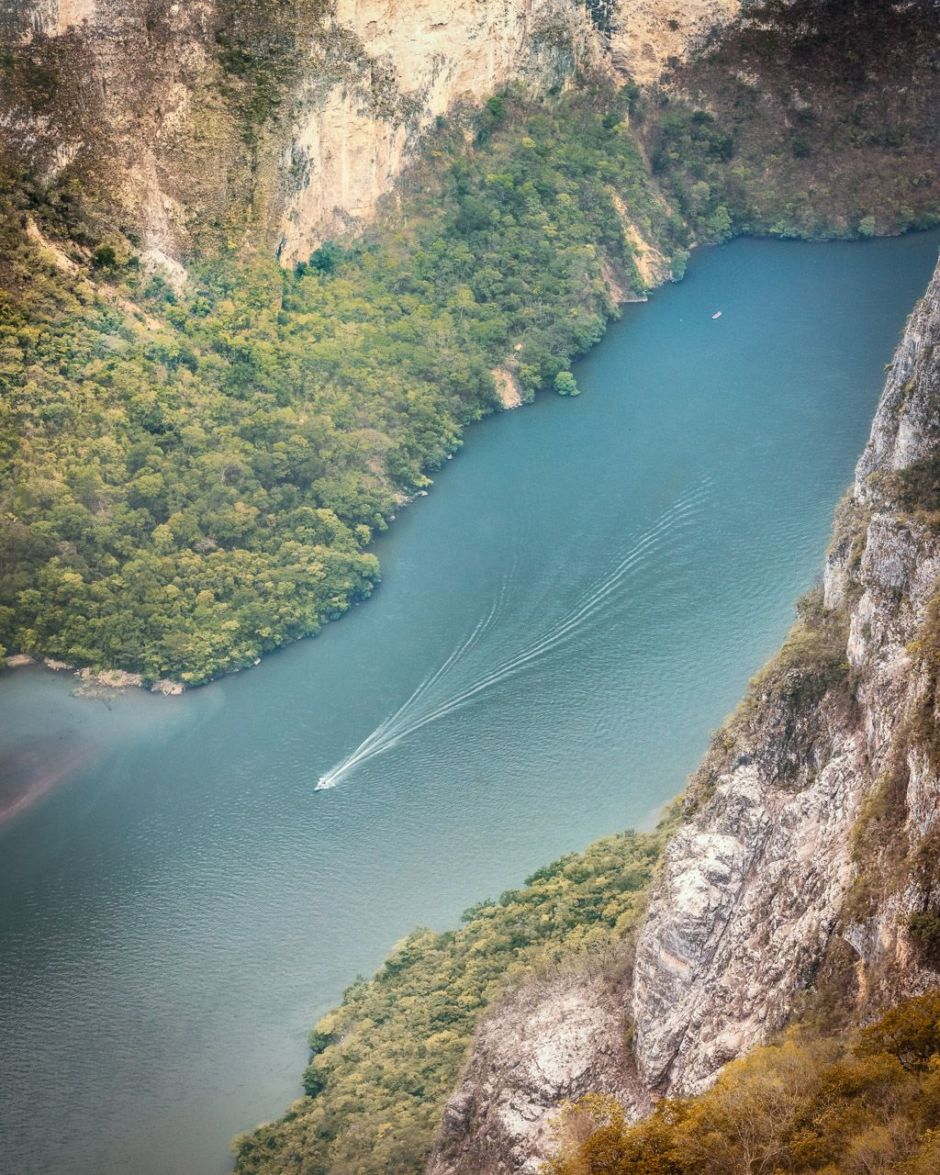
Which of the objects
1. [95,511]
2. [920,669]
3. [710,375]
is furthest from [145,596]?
[920,669]

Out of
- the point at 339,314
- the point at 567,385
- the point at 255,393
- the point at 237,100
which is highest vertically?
the point at 237,100

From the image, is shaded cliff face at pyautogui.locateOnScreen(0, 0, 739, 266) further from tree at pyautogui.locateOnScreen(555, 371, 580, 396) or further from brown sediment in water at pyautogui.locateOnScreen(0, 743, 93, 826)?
brown sediment in water at pyautogui.locateOnScreen(0, 743, 93, 826)

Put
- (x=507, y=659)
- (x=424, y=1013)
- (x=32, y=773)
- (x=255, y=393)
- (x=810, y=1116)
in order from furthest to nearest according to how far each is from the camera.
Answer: (x=255, y=393) < (x=507, y=659) < (x=32, y=773) < (x=424, y=1013) < (x=810, y=1116)

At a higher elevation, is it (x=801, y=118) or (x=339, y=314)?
(x=801, y=118)

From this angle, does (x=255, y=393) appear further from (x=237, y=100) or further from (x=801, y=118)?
(x=801, y=118)

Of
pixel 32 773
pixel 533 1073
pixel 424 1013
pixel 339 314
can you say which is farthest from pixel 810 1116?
pixel 339 314

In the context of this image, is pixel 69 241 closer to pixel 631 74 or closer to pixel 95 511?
pixel 95 511

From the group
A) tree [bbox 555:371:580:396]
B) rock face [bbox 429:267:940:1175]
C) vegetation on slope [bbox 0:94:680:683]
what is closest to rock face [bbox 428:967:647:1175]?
rock face [bbox 429:267:940:1175]

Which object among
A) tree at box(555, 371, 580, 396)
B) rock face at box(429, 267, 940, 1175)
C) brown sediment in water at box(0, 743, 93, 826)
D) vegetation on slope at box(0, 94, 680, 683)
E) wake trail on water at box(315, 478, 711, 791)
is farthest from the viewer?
tree at box(555, 371, 580, 396)
